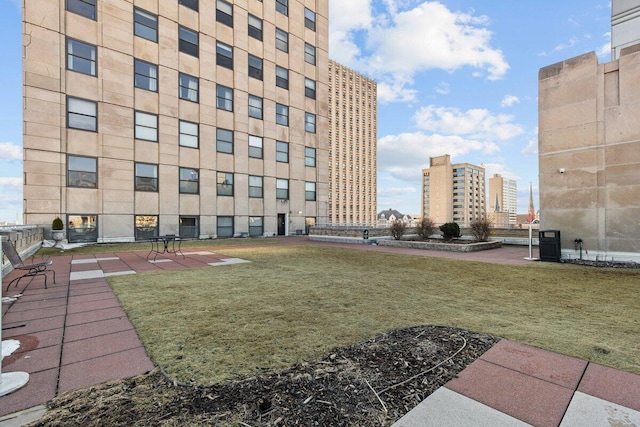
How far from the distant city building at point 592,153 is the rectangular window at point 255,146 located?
70.4 ft

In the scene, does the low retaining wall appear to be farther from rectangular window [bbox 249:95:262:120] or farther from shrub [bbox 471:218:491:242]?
rectangular window [bbox 249:95:262:120]

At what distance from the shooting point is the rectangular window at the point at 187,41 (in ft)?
77.0

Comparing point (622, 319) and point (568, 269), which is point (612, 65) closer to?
point (568, 269)

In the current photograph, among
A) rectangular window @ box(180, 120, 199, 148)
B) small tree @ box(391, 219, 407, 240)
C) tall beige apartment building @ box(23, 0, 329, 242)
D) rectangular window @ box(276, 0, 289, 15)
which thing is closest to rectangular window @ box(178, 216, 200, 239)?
tall beige apartment building @ box(23, 0, 329, 242)

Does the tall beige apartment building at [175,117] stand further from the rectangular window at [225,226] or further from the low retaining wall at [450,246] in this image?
the low retaining wall at [450,246]

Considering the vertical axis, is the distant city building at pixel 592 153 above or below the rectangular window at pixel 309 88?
below

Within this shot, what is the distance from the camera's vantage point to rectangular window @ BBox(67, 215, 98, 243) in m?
18.9

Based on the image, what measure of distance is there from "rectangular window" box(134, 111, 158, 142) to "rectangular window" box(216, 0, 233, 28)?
10813mm

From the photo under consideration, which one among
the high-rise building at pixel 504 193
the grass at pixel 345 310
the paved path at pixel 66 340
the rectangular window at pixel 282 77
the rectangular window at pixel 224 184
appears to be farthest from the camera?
the high-rise building at pixel 504 193

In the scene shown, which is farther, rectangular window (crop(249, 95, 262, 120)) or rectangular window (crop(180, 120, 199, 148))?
rectangular window (crop(249, 95, 262, 120))

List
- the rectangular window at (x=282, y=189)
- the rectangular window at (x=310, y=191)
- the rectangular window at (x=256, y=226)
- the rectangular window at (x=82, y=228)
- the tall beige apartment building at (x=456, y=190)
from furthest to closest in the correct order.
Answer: the tall beige apartment building at (x=456, y=190) → the rectangular window at (x=310, y=191) → the rectangular window at (x=282, y=189) → the rectangular window at (x=256, y=226) → the rectangular window at (x=82, y=228)

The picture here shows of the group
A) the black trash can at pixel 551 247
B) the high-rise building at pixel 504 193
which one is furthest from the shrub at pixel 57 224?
the high-rise building at pixel 504 193

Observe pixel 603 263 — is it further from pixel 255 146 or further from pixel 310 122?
pixel 310 122

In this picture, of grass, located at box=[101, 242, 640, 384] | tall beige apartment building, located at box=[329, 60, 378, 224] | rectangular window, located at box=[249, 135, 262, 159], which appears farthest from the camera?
tall beige apartment building, located at box=[329, 60, 378, 224]
